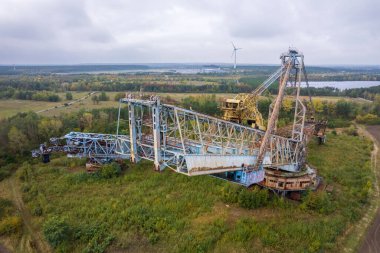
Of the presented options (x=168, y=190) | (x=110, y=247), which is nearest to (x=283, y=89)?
(x=168, y=190)

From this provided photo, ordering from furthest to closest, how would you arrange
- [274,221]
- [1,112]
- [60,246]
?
[1,112] < [274,221] < [60,246]

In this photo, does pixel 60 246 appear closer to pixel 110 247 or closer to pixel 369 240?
pixel 110 247

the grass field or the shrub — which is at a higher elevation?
the grass field

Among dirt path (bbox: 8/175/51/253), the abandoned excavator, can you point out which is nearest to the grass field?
dirt path (bbox: 8/175/51/253)

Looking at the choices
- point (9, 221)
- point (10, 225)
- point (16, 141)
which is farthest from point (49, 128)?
point (10, 225)

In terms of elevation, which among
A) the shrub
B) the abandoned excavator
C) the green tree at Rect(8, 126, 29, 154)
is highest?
the abandoned excavator

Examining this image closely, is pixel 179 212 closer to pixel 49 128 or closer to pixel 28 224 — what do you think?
pixel 28 224

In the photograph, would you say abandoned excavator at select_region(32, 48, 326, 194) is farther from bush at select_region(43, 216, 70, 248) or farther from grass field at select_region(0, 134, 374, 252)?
bush at select_region(43, 216, 70, 248)
